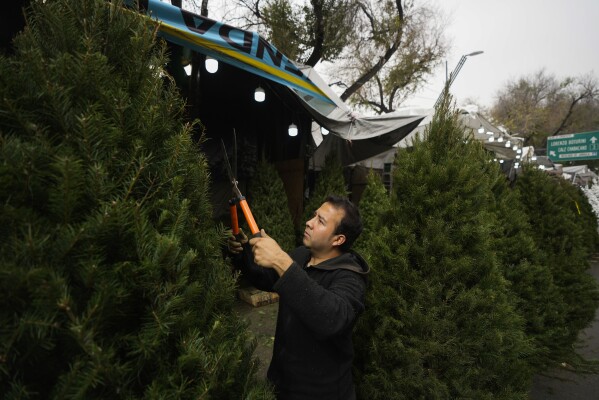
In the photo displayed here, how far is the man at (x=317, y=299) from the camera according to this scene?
53.1 inches

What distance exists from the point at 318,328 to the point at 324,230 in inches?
25.7

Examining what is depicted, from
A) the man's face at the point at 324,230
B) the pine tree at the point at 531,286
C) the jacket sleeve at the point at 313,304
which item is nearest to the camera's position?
the jacket sleeve at the point at 313,304

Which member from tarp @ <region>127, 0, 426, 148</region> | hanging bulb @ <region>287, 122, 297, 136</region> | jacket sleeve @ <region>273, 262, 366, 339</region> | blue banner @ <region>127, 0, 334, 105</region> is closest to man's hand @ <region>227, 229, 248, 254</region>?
jacket sleeve @ <region>273, 262, 366, 339</region>

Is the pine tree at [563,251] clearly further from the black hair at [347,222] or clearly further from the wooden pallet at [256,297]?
the wooden pallet at [256,297]

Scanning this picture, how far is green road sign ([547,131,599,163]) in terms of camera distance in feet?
77.6

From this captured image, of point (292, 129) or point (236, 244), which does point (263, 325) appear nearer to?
point (236, 244)

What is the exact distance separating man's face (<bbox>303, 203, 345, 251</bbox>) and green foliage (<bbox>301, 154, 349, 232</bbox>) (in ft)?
16.5

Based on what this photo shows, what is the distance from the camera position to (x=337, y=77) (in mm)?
17688

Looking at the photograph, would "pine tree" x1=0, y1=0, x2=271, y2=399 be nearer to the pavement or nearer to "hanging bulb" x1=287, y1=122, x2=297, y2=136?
the pavement

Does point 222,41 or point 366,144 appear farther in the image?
point 366,144

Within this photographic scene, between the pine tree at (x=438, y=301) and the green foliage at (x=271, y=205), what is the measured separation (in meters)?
3.88

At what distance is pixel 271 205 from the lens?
20.2 feet

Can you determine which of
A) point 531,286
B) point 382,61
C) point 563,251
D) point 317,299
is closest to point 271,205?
point 531,286

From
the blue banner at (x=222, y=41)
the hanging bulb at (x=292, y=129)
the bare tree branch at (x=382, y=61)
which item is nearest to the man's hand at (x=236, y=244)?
the blue banner at (x=222, y=41)
